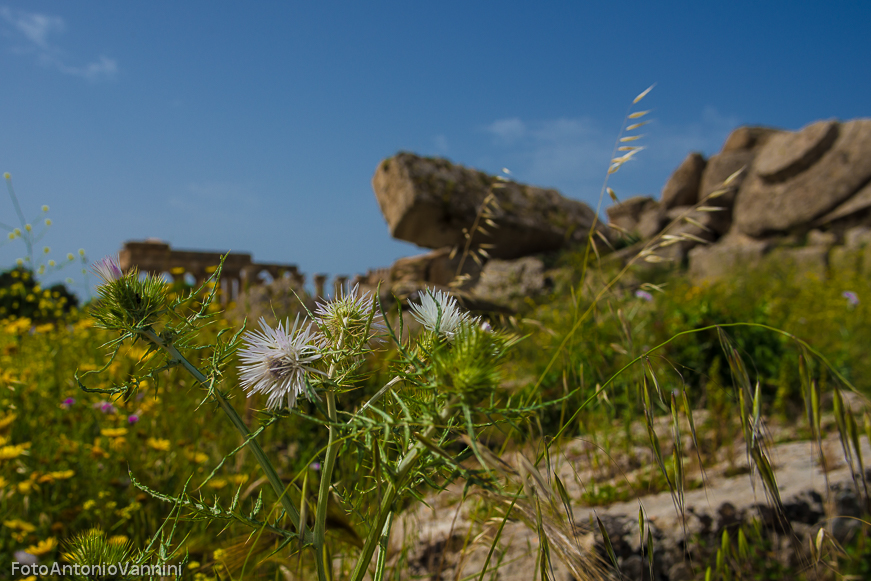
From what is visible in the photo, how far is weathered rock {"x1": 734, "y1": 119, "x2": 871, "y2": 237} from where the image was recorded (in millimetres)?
12242

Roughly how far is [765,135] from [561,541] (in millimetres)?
18651

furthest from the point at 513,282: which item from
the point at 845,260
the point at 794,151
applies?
the point at 794,151

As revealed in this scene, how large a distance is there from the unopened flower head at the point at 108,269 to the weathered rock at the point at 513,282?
6.02 metres

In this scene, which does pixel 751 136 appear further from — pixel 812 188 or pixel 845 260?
pixel 845 260

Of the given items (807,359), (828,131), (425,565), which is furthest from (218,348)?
(828,131)

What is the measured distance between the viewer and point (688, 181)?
1631 cm

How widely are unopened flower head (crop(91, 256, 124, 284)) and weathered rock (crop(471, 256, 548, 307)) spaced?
6.02m

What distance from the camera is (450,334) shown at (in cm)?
62

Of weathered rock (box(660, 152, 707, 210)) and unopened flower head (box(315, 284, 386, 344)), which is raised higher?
weathered rock (box(660, 152, 707, 210))

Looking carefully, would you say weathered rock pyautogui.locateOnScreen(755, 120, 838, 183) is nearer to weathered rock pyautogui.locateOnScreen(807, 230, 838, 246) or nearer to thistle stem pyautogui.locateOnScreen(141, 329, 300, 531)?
weathered rock pyautogui.locateOnScreen(807, 230, 838, 246)

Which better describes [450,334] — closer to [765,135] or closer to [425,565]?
[425,565]

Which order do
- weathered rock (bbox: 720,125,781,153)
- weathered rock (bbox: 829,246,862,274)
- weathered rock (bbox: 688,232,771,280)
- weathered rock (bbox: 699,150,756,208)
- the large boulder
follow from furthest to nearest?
weathered rock (bbox: 720,125,781,153) → weathered rock (bbox: 699,150,756,208) → weathered rock (bbox: 688,232,771,280) → weathered rock (bbox: 829,246,862,274) → the large boulder

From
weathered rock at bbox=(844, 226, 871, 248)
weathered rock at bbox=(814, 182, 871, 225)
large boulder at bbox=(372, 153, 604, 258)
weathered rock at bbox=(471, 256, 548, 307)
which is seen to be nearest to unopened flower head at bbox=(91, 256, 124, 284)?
weathered rock at bbox=(471, 256, 548, 307)

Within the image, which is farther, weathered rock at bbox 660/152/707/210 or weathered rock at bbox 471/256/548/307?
weathered rock at bbox 660/152/707/210
